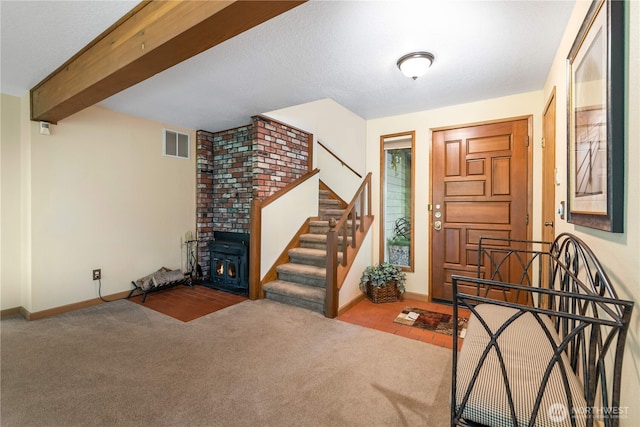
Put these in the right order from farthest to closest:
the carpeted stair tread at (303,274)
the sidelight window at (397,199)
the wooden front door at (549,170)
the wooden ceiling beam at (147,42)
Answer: the sidelight window at (397,199)
the carpeted stair tread at (303,274)
the wooden front door at (549,170)
the wooden ceiling beam at (147,42)

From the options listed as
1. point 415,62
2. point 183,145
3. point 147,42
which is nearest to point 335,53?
point 415,62

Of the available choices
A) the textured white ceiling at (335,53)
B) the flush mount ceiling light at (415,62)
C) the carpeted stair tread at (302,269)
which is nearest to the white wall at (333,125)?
the textured white ceiling at (335,53)

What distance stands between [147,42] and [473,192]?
10.6ft

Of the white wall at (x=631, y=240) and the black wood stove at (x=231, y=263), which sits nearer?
the white wall at (x=631, y=240)

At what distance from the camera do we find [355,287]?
335 centimetres

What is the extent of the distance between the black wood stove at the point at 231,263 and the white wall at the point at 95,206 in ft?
1.96

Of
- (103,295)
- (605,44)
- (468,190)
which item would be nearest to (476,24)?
(605,44)

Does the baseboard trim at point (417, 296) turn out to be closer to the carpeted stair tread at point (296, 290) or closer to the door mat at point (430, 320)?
the door mat at point (430, 320)

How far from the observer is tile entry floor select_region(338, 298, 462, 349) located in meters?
2.45

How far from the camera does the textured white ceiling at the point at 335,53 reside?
1.69 meters

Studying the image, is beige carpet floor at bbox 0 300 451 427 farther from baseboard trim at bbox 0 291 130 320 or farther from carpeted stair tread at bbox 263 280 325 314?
carpeted stair tread at bbox 263 280 325 314

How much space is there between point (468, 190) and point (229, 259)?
311 cm

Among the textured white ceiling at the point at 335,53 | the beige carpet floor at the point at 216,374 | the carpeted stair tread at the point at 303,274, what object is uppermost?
the textured white ceiling at the point at 335,53

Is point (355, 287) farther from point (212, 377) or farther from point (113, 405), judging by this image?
point (113, 405)
